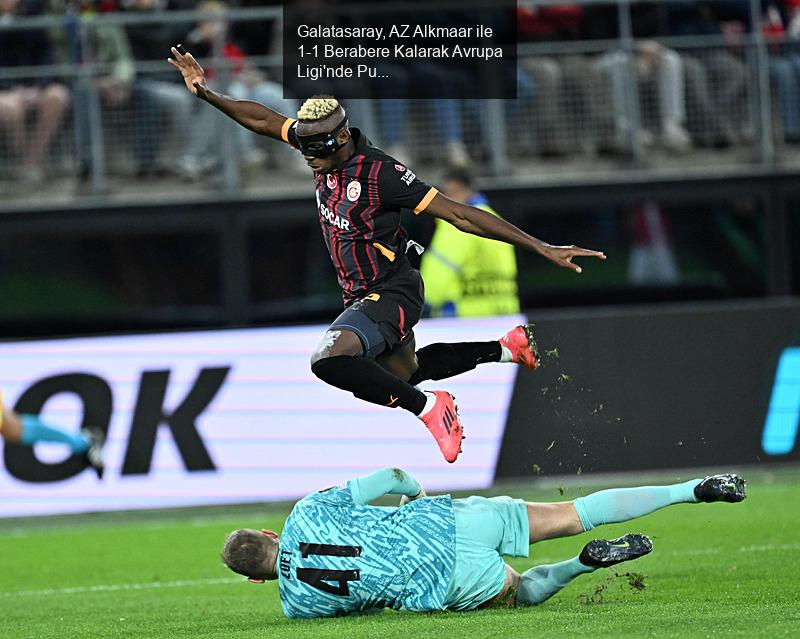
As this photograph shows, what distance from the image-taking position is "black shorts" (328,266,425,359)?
8.20 m

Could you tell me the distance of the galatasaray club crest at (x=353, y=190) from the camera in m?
8.20

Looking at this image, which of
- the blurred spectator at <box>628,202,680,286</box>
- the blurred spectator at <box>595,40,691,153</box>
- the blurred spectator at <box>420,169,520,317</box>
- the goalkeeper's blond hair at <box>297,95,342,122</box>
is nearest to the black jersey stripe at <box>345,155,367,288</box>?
the goalkeeper's blond hair at <box>297,95,342,122</box>

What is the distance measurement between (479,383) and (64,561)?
393 cm

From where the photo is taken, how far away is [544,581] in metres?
7.30

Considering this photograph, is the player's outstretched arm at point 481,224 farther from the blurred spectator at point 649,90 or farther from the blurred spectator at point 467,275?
the blurred spectator at point 649,90

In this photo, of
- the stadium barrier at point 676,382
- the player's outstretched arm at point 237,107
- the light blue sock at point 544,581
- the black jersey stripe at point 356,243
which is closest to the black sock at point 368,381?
the black jersey stripe at point 356,243

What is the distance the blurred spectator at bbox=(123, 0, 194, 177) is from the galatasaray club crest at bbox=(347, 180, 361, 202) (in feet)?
23.7

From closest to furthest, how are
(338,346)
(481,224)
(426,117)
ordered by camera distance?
(481,224) → (338,346) → (426,117)

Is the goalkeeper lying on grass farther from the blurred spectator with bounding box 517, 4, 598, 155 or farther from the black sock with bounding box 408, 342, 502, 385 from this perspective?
the blurred spectator with bounding box 517, 4, 598, 155

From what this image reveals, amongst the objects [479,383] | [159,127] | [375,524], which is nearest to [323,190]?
[375,524]

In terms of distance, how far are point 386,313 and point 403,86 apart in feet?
23.8

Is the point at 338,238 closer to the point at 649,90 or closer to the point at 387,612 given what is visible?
the point at 387,612

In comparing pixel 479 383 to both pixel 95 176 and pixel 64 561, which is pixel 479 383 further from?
pixel 95 176

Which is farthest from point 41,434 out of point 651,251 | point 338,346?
point 651,251
